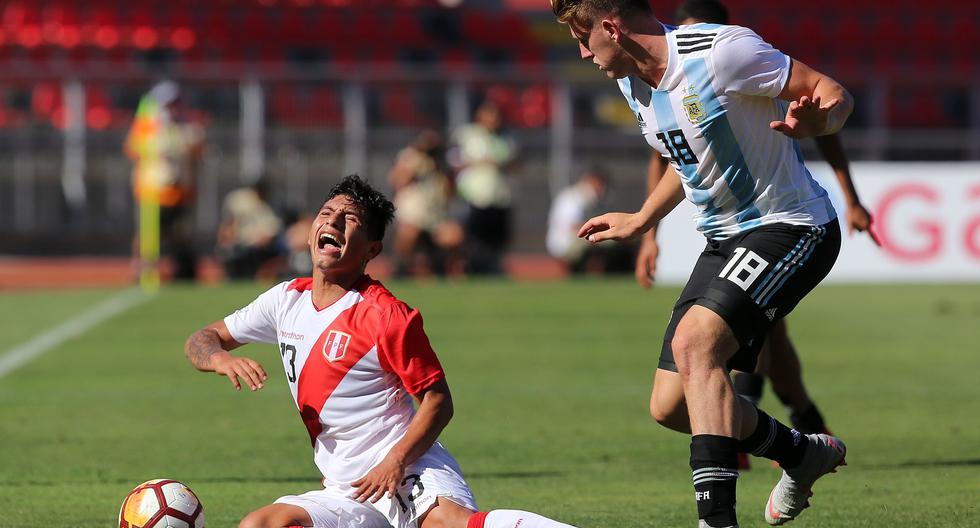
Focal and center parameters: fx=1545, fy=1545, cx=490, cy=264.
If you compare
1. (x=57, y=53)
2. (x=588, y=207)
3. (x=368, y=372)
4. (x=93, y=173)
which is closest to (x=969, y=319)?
(x=588, y=207)

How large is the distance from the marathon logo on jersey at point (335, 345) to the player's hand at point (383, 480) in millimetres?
425

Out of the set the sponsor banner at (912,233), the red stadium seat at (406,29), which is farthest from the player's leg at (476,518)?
the red stadium seat at (406,29)

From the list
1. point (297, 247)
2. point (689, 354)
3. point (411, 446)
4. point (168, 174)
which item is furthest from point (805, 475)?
point (168, 174)

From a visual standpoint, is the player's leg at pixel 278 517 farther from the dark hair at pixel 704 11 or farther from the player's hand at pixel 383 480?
the dark hair at pixel 704 11

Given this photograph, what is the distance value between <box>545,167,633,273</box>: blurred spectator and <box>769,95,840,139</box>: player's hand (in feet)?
46.8

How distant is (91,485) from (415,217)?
11.9m

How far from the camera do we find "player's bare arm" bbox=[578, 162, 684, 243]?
18.6 feet

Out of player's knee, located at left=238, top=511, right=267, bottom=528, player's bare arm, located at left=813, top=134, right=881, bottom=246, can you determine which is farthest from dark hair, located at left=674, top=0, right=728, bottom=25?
player's knee, located at left=238, top=511, right=267, bottom=528

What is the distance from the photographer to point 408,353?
504 centimetres

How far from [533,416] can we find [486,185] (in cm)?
1007

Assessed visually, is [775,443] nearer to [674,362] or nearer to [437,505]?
[674,362]

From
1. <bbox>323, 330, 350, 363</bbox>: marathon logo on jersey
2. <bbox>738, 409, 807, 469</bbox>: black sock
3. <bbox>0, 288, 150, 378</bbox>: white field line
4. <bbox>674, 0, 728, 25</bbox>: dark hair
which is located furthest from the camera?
<bbox>0, 288, 150, 378</bbox>: white field line

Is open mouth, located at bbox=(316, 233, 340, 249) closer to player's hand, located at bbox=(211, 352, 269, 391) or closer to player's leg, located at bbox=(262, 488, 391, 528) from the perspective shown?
player's hand, located at bbox=(211, 352, 269, 391)

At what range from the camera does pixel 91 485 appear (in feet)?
22.9
